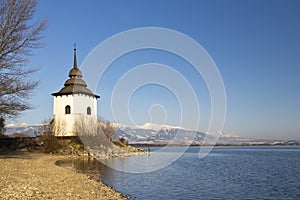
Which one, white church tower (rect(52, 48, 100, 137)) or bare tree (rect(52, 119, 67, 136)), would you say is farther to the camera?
white church tower (rect(52, 48, 100, 137))

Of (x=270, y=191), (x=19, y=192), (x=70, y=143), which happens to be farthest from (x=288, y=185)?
(x=70, y=143)

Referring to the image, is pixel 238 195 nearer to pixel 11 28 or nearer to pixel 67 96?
pixel 11 28

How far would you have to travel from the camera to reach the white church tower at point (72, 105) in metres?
56.2

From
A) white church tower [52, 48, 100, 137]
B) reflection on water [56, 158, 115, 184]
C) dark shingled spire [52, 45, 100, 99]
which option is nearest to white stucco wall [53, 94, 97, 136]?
white church tower [52, 48, 100, 137]

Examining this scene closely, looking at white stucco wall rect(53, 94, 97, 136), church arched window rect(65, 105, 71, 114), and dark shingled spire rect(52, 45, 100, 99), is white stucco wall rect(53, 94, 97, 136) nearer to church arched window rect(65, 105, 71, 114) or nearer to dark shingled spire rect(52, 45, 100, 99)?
church arched window rect(65, 105, 71, 114)

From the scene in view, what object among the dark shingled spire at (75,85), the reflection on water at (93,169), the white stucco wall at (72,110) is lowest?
the reflection on water at (93,169)

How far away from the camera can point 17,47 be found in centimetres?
2141

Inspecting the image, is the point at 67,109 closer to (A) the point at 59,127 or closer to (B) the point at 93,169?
(A) the point at 59,127

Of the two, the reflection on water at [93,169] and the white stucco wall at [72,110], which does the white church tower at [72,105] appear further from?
the reflection on water at [93,169]

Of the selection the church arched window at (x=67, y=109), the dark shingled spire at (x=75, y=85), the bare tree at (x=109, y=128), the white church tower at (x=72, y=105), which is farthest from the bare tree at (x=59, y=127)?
the bare tree at (x=109, y=128)

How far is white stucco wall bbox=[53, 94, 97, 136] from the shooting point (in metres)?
56.1

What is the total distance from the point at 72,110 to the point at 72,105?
0.94 metres

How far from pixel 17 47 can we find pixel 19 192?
41.3 ft

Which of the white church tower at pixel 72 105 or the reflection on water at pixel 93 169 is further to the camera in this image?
the white church tower at pixel 72 105
